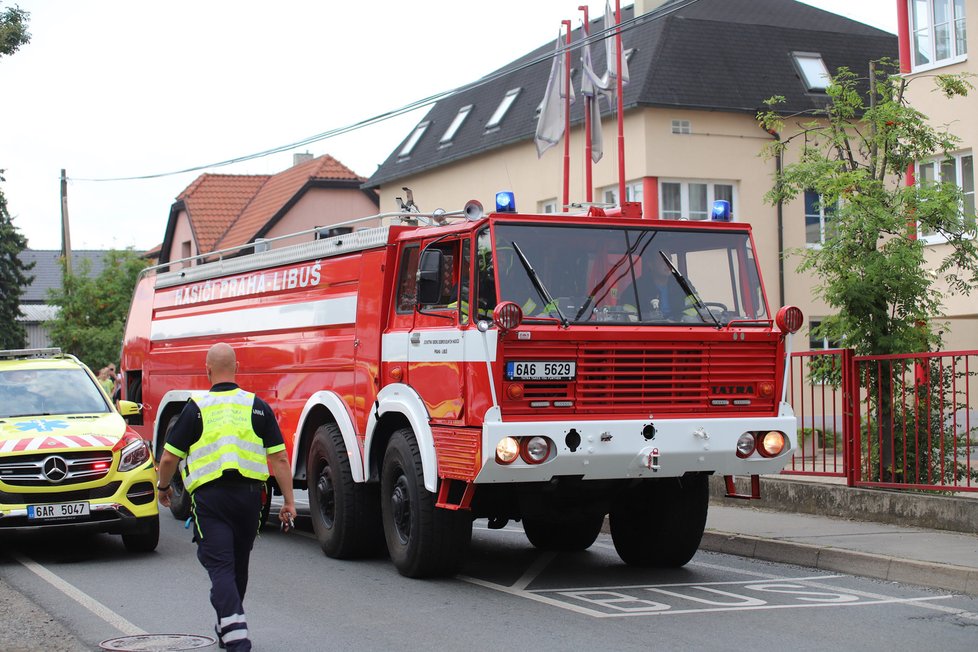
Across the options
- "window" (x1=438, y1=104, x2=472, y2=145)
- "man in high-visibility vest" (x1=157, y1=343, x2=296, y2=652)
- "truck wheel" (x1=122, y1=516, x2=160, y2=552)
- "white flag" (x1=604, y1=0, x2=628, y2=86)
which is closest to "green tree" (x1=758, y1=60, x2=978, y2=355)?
"truck wheel" (x1=122, y1=516, x2=160, y2=552)

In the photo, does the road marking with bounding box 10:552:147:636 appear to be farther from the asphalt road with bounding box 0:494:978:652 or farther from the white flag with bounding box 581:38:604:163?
the white flag with bounding box 581:38:604:163

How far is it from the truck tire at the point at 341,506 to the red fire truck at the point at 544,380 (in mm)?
19

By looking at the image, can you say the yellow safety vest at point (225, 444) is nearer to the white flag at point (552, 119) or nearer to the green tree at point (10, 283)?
the white flag at point (552, 119)

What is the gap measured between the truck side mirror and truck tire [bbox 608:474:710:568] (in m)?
2.18

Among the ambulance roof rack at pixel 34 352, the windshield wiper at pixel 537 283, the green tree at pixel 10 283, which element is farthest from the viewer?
the green tree at pixel 10 283

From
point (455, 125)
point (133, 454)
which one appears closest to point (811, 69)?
point (455, 125)

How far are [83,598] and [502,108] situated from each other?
2623 centimetres

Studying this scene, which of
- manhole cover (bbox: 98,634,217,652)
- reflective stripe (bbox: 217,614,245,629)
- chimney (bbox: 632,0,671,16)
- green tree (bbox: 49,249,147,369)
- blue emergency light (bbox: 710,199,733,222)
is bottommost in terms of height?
manhole cover (bbox: 98,634,217,652)

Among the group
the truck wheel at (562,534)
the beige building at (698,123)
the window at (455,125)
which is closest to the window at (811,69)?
the beige building at (698,123)

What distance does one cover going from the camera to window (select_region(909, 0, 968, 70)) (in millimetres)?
21812

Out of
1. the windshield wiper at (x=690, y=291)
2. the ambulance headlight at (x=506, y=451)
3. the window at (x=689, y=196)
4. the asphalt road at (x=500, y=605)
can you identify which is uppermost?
the window at (x=689, y=196)

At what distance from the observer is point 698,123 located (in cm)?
2834

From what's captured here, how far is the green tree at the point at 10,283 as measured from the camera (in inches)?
2106

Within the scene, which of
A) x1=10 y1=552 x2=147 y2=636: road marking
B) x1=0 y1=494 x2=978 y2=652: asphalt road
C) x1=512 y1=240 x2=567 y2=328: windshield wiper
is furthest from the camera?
x1=512 y1=240 x2=567 y2=328: windshield wiper
